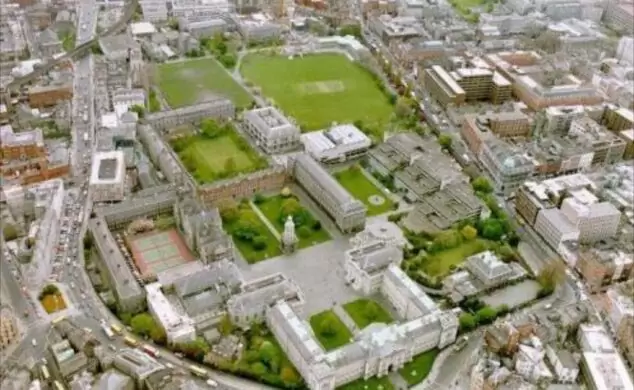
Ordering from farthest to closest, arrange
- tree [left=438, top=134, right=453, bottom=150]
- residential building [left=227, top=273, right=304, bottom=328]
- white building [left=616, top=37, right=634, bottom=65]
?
white building [left=616, top=37, right=634, bottom=65], tree [left=438, top=134, right=453, bottom=150], residential building [left=227, top=273, right=304, bottom=328]

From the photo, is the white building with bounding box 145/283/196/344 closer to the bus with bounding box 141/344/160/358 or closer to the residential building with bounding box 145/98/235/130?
the bus with bounding box 141/344/160/358

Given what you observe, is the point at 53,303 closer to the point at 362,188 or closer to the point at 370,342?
the point at 370,342

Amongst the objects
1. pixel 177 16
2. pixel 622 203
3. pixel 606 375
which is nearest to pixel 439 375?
pixel 606 375

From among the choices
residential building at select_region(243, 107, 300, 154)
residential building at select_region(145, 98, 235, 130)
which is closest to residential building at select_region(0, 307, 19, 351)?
residential building at select_region(145, 98, 235, 130)

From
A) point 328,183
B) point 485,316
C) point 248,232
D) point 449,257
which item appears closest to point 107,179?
point 248,232

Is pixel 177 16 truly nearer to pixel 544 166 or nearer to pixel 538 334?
pixel 544 166

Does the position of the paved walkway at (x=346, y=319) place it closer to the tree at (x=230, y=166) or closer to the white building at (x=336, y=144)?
the tree at (x=230, y=166)

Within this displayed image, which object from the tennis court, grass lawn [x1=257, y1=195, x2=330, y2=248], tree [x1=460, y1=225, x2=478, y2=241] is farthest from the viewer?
tree [x1=460, y1=225, x2=478, y2=241]
